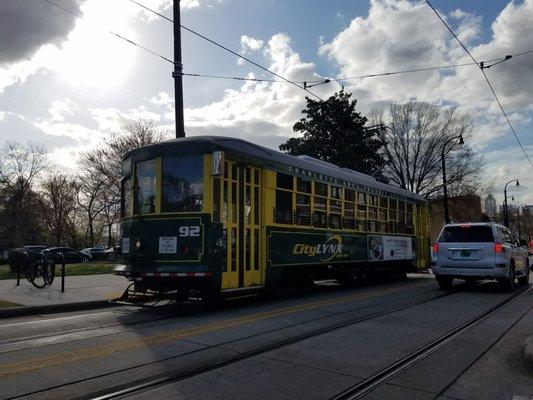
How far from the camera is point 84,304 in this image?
36.4 ft

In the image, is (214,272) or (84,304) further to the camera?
(84,304)

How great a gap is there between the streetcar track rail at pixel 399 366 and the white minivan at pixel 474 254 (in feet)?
15.4

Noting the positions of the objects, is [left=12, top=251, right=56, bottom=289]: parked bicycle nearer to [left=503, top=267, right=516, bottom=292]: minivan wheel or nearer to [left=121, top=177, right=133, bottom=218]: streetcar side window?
[left=121, top=177, right=133, bottom=218]: streetcar side window

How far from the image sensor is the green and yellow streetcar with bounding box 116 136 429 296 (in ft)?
32.6

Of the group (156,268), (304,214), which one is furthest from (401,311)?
(156,268)

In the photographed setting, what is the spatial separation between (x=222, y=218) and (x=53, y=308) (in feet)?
12.6

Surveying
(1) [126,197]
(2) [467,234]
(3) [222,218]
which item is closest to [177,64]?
(1) [126,197]

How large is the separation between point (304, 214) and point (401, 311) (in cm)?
350

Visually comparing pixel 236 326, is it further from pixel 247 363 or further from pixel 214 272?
pixel 247 363

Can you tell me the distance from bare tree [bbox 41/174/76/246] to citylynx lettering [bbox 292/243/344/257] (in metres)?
54.0

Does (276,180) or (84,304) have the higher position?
(276,180)

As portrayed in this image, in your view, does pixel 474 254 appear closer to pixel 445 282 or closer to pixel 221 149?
pixel 445 282

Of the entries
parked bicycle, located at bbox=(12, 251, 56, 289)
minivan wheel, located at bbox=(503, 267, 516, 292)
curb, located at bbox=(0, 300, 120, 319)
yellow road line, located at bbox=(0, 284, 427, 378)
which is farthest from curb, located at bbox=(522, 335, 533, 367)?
parked bicycle, located at bbox=(12, 251, 56, 289)

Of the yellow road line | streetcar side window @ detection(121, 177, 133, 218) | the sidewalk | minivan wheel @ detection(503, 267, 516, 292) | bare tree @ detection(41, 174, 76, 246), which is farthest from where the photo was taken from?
bare tree @ detection(41, 174, 76, 246)
